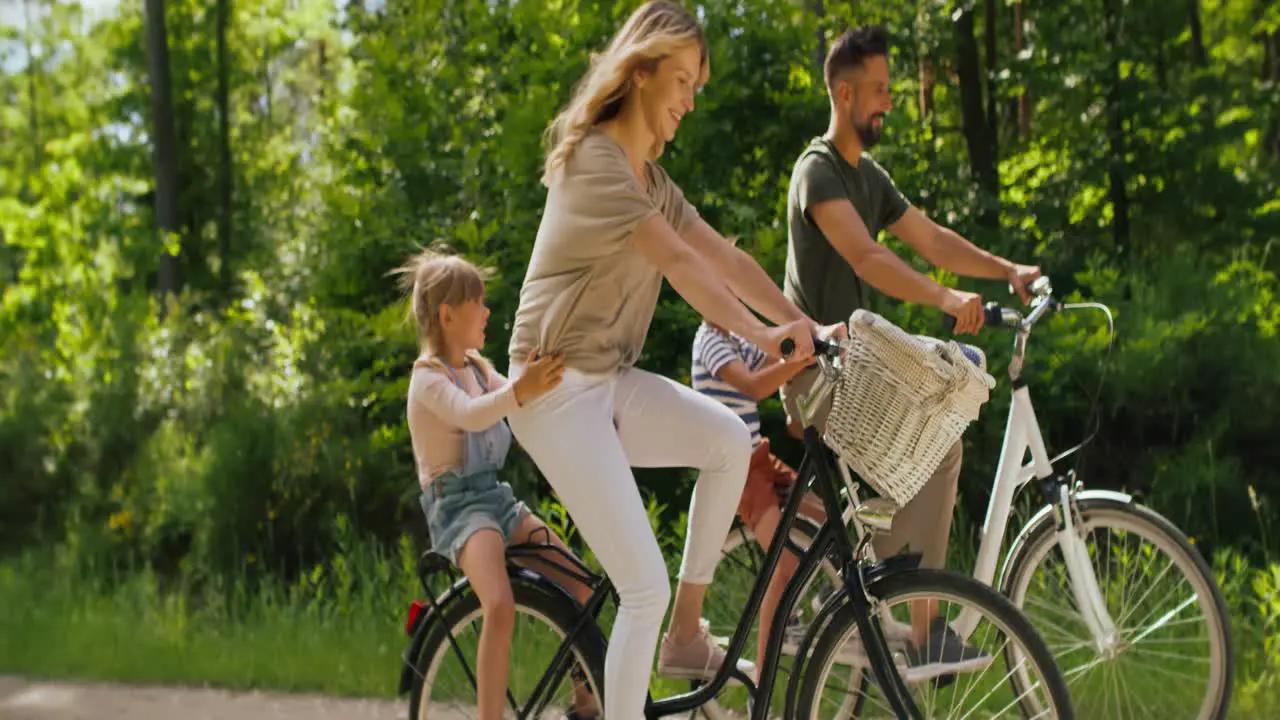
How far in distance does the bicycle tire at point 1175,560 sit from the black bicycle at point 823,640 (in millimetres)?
377

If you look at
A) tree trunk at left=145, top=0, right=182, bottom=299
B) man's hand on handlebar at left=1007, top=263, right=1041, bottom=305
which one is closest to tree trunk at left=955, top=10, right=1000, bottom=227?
man's hand on handlebar at left=1007, top=263, right=1041, bottom=305

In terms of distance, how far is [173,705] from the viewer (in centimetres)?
623

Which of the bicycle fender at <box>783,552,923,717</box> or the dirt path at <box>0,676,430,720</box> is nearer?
the bicycle fender at <box>783,552,923,717</box>

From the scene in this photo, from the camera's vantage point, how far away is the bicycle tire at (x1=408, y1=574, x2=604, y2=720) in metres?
3.92

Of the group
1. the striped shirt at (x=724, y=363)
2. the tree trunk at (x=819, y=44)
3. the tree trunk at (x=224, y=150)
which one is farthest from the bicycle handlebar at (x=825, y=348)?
the tree trunk at (x=224, y=150)

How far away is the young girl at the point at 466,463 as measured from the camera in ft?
12.9

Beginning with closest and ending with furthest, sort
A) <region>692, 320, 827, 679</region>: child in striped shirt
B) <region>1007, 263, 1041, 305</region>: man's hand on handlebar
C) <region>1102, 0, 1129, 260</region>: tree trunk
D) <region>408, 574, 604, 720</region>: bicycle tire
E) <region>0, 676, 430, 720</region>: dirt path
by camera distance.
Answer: <region>408, 574, 604, 720</region>: bicycle tire → <region>692, 320, 827, 679</region>: child in striped shirt → <region>1007, 263, 1041, 305</region>: man's hand on handlebar → <region>0, 676, 430, 720</region>: dirt path → <region>1102, 0, 1129, 260</region>: tree trunk

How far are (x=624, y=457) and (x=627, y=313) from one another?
349mm

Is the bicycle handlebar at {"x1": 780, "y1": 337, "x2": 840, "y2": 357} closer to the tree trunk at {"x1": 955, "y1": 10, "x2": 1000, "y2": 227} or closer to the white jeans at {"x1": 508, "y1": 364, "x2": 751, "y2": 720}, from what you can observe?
the white jeans at {"x1": 508, "y1": 364, "x2": 751, "y2": 720}

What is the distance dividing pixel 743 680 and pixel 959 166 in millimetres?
6322

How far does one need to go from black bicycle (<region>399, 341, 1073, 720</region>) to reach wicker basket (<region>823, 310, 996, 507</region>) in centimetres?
6

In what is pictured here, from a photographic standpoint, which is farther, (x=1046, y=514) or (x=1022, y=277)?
(x=1022, y=277)

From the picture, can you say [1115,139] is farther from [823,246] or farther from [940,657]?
[940,657]

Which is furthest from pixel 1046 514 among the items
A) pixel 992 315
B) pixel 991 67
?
pixel 991 67
